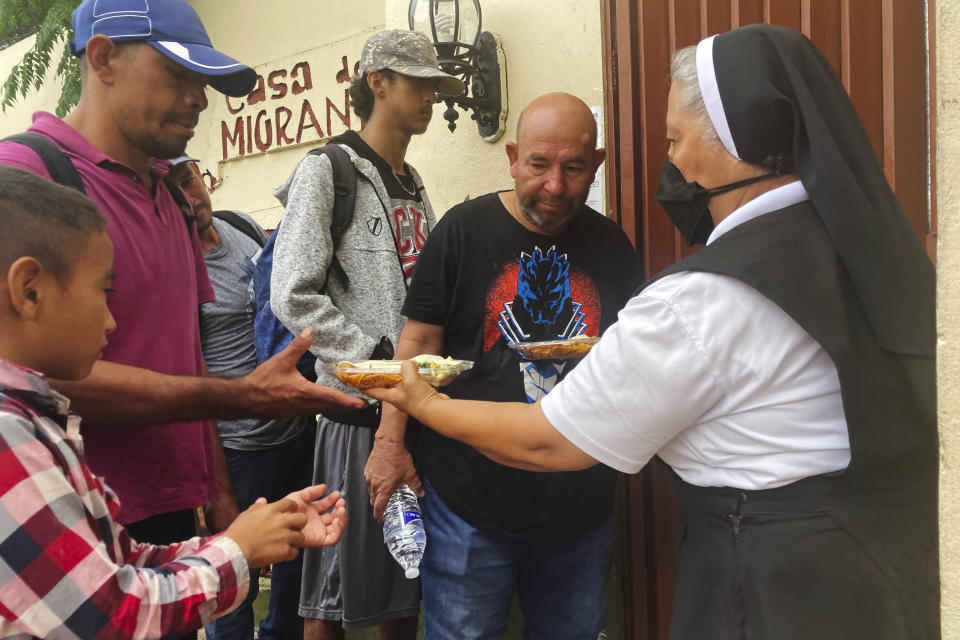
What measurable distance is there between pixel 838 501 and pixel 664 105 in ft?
6.89

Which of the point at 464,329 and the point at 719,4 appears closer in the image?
the point at 464,329

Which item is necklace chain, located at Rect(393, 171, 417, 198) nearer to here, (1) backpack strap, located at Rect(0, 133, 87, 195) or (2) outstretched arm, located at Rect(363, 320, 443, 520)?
(2) outstretched arm, located at Rect(363, 320, 443, 520)

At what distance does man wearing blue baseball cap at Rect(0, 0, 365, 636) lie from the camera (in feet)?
6.49

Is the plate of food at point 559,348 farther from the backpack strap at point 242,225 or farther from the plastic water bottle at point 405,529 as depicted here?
the backpack strap at point 242,225

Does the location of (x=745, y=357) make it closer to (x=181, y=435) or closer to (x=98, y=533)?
(x=98, y=533)

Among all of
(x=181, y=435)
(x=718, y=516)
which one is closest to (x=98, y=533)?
(x=181, y=435)

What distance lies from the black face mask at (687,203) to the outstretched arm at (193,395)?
0.94 m

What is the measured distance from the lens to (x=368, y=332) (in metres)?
2.82

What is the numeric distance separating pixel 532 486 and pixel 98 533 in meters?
1.32

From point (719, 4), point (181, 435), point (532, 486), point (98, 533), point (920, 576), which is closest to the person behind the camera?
point (98, 533)

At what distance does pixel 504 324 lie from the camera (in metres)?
2.52

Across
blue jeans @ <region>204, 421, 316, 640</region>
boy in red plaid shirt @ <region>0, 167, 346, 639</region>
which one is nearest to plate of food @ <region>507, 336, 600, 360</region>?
boy in red plaid shirt @ <region>0, 167, 346, 639</region>

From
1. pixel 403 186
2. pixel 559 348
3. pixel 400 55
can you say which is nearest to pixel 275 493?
pixel 403 186

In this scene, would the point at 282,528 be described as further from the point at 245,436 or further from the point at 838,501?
the point at 245,436
